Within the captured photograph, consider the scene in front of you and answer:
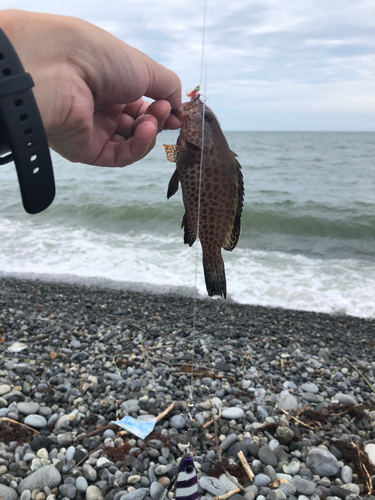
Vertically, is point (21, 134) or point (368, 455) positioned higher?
point (21, 134)

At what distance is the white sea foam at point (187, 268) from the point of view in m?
8.34

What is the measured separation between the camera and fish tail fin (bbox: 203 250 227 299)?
72.3 inches

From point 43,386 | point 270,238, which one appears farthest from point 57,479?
point 270,238

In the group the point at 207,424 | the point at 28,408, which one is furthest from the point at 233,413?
the point at 28,408

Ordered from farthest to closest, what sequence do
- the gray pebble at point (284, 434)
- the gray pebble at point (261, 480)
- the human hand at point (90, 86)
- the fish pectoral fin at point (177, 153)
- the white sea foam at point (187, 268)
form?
the white sea foam at point (187, 268) → the gray pebble at point (284, 434) → the gray pebble at point (261, 480) → the fish pectoral fin at point (177, 153) → the human hand at point (90, 86)

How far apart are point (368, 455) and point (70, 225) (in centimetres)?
1185

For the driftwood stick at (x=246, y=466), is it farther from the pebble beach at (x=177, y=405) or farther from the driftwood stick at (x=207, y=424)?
the driftwood stick at (x=207, y=424)

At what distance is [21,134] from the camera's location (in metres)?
1.40

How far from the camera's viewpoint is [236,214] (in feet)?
6.30

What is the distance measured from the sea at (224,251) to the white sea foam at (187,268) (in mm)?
25

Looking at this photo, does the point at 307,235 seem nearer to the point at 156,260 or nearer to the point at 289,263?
the point at 289,263

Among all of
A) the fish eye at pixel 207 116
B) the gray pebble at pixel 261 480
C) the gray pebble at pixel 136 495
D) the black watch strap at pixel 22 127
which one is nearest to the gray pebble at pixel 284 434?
the gray pebble at pixel 261 480

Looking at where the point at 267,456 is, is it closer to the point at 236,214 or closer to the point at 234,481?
the point at 234,481

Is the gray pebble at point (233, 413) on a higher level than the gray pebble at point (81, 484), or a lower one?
lower
